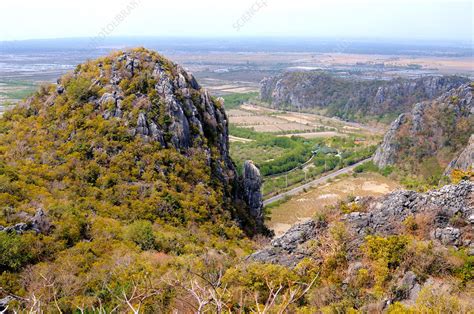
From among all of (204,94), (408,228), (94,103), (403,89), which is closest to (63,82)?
(94,103)

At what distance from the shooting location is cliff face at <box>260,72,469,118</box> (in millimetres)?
119812

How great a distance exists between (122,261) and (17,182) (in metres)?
8.30

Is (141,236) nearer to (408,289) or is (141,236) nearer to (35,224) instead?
(35,224)

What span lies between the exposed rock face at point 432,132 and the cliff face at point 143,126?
42860 millimetres

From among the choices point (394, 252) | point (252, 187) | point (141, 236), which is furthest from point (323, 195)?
point (394, 252)

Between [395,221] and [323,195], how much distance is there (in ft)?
121

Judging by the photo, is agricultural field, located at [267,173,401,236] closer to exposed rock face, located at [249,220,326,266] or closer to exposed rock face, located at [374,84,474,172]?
exposed rock face, located at [374,84,474,172]

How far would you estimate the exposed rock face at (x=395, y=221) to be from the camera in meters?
17.6

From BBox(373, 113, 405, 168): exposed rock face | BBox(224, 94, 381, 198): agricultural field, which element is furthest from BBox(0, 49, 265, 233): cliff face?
BBox(373, 113, 405, 168): exposed rock face

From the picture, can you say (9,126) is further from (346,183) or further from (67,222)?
(346,183)

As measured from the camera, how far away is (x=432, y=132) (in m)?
69.2

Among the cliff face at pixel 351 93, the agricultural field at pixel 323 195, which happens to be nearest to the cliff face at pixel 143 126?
the agricultural field at pixel 323 195

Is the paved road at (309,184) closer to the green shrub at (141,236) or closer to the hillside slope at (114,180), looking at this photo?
the hillside slope at (114,180)

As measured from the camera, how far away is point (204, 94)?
3419 cm
